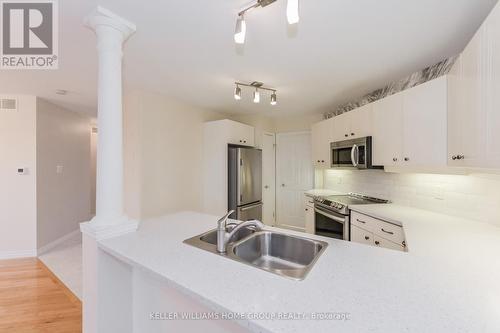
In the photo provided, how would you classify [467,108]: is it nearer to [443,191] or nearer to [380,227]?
[443,191]

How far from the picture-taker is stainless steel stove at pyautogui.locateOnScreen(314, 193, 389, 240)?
2642 mm

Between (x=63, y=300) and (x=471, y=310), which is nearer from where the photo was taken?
(x=471, y=310)

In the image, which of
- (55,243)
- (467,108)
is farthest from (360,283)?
(55,243)

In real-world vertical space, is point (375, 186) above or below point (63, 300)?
above

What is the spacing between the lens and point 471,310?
73 centimetres

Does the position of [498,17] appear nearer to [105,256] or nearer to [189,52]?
[189,52]

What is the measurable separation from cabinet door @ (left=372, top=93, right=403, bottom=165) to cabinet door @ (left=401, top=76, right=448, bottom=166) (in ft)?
0.23

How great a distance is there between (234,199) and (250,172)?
0.54 meters

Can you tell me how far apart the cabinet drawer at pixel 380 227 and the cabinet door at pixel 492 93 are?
919 mm

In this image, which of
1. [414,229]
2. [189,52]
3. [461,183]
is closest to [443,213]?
[461,183]

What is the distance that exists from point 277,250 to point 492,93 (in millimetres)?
1439

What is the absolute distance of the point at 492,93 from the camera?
1135 millimetres

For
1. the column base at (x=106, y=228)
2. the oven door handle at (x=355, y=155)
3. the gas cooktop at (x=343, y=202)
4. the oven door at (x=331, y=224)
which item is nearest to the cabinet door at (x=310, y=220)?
the oven door at (x=331, y=224)

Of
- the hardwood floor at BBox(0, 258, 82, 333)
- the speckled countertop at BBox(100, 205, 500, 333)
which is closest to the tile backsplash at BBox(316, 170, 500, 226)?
the speckled countertop at BBox(100, 205, 500, 333)
